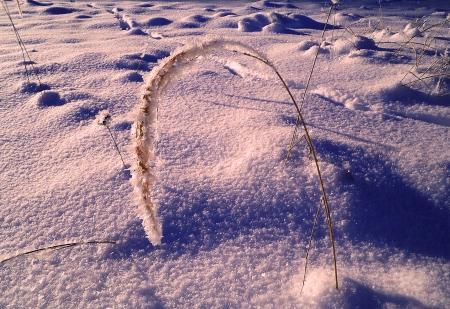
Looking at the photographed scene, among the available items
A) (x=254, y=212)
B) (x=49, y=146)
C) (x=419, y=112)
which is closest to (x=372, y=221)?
(x=254, y=212)

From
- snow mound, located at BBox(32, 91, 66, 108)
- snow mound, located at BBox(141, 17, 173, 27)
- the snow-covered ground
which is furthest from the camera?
snow mound, located at BBox(141, 17, 173, 27)

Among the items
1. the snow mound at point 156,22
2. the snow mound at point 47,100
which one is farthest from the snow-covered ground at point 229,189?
the snow mound at point 156,22

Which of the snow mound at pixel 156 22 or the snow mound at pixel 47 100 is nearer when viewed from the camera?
the snow mound at pixel 47 100

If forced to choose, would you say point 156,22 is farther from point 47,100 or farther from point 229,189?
point 229,189

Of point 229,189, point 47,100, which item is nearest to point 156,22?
point 47,100

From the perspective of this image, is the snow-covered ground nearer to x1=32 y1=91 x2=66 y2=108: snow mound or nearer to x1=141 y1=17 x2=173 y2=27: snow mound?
x1=32 y1=91 x2=66 y2=108: snow mound

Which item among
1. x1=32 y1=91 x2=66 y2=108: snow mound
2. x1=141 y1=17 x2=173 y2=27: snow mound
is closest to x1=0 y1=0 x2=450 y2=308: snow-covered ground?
x1=32 y1=91 x2=66 y2=108: snow mound

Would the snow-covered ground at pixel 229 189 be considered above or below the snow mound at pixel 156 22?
below

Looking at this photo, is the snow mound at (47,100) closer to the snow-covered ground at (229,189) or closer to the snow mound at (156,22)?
the snow-covered ground at (229,189)
